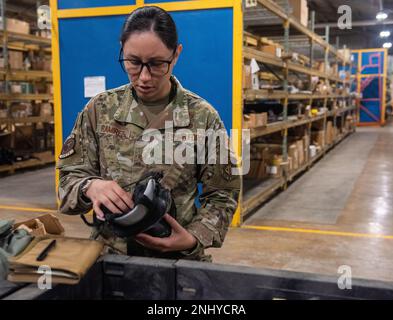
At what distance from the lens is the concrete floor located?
3.61 meters

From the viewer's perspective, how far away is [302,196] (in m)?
5.94

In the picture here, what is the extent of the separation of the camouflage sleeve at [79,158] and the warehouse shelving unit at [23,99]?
6.35 m

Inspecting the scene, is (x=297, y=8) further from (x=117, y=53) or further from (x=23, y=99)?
(x=23, y=99)

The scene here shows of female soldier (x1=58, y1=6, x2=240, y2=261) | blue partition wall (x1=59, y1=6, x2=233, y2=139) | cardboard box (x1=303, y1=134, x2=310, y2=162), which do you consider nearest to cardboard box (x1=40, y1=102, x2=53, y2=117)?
blue partition wall (x1=59, y1=6, x2=233, y2=139)

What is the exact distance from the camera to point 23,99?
8.10 metres

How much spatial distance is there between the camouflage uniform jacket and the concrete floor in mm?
1970

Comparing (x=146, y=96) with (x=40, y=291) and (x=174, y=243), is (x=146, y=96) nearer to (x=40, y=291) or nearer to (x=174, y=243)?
(x=174, y=243)

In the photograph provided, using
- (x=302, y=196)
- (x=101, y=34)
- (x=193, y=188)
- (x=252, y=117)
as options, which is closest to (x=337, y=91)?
(x=302, y=196)

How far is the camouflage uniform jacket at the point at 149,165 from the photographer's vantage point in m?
1.54

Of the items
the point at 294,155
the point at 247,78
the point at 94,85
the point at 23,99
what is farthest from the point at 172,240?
the point at 23,99

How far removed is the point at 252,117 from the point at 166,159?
3.32m

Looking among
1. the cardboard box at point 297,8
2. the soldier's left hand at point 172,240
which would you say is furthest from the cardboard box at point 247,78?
the soldier's left hand at point 172,240

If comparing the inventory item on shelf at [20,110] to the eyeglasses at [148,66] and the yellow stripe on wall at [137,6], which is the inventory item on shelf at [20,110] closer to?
the yellow stripe on wall at [137,6]

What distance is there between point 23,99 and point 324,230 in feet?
19.2
